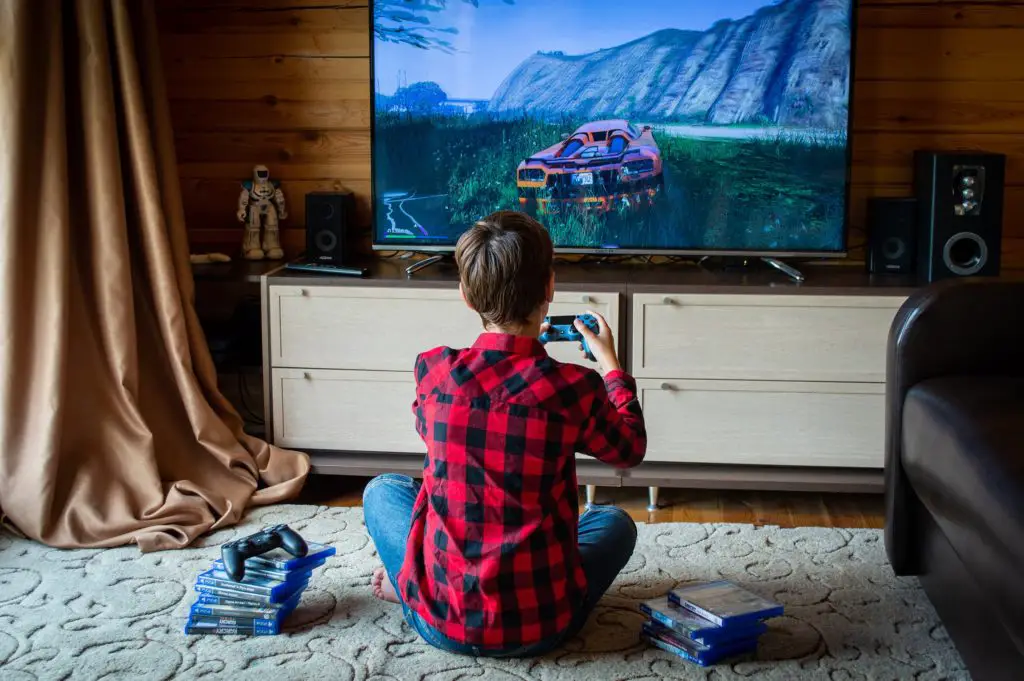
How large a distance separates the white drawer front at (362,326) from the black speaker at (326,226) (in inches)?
8.1

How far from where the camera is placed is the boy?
2029mm

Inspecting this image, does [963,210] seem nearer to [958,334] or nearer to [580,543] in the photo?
[958,334]

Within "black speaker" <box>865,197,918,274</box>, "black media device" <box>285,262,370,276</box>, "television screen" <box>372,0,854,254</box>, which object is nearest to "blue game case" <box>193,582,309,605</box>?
"black media device" <box>285,262,370,276</box>

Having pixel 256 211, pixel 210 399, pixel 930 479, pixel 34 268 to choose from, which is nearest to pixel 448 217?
pixel 256 211

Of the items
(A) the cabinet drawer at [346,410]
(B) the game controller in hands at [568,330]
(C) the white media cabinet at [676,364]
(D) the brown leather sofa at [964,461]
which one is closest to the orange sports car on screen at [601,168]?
(C) the white media cabinet at [676,364]

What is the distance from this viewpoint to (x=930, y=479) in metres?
2.20

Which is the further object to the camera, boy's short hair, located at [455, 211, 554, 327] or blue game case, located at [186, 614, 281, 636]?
blue game case, located at [186, 614, 281, 636]

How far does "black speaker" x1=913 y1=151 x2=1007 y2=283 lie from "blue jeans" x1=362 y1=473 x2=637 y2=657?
51.3 inches

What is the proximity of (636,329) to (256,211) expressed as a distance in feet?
4.00

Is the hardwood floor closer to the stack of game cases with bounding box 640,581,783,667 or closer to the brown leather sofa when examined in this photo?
the brown leather sofa

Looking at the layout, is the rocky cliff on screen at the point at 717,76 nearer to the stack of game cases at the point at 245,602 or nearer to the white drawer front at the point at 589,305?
the white drawer front at the point at 589,305

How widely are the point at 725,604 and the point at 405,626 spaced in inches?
24.8

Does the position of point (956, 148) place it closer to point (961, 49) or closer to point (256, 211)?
point (961, 49)

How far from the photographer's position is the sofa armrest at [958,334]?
7.88 ft
